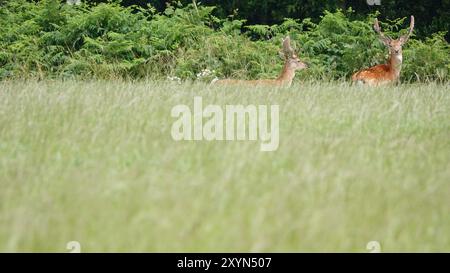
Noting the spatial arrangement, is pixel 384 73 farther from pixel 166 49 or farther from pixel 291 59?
pixel 166 49

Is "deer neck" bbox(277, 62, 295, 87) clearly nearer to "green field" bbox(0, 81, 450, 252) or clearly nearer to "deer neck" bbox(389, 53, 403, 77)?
"deer neck" bbox(389, 53, 403, 77)

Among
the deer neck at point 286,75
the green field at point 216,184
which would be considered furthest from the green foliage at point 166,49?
the green field at point 216,184

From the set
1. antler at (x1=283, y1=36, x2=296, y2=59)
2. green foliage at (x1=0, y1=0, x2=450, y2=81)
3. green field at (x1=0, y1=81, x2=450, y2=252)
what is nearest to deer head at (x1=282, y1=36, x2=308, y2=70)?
antler at (x1=283, y1=36, x2=296, y2=59)

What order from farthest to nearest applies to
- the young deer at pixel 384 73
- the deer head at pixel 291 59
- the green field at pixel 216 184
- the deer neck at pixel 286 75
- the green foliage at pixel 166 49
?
the green foliage at pixel 166 49
the deer head at pixel 291 59
the deer neck at pixel 286 75
the young deer at pixel 384 73
the green field at pixel 216 184

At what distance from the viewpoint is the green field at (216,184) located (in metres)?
3.30

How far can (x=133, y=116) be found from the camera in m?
6.08

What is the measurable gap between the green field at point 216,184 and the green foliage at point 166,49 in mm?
5407

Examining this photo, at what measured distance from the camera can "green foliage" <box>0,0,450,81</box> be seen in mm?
11836

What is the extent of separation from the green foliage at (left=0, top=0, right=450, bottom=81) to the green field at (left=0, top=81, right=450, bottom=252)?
17.7ft

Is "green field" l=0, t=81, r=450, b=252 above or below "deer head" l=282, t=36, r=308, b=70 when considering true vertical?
above

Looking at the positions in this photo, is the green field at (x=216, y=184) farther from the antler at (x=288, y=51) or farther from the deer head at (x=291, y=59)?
the antler at (x=288, y=51)

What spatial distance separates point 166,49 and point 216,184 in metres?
8.68

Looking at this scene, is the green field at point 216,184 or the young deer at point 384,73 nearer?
the green field at point 216,184

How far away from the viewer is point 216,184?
386cm
